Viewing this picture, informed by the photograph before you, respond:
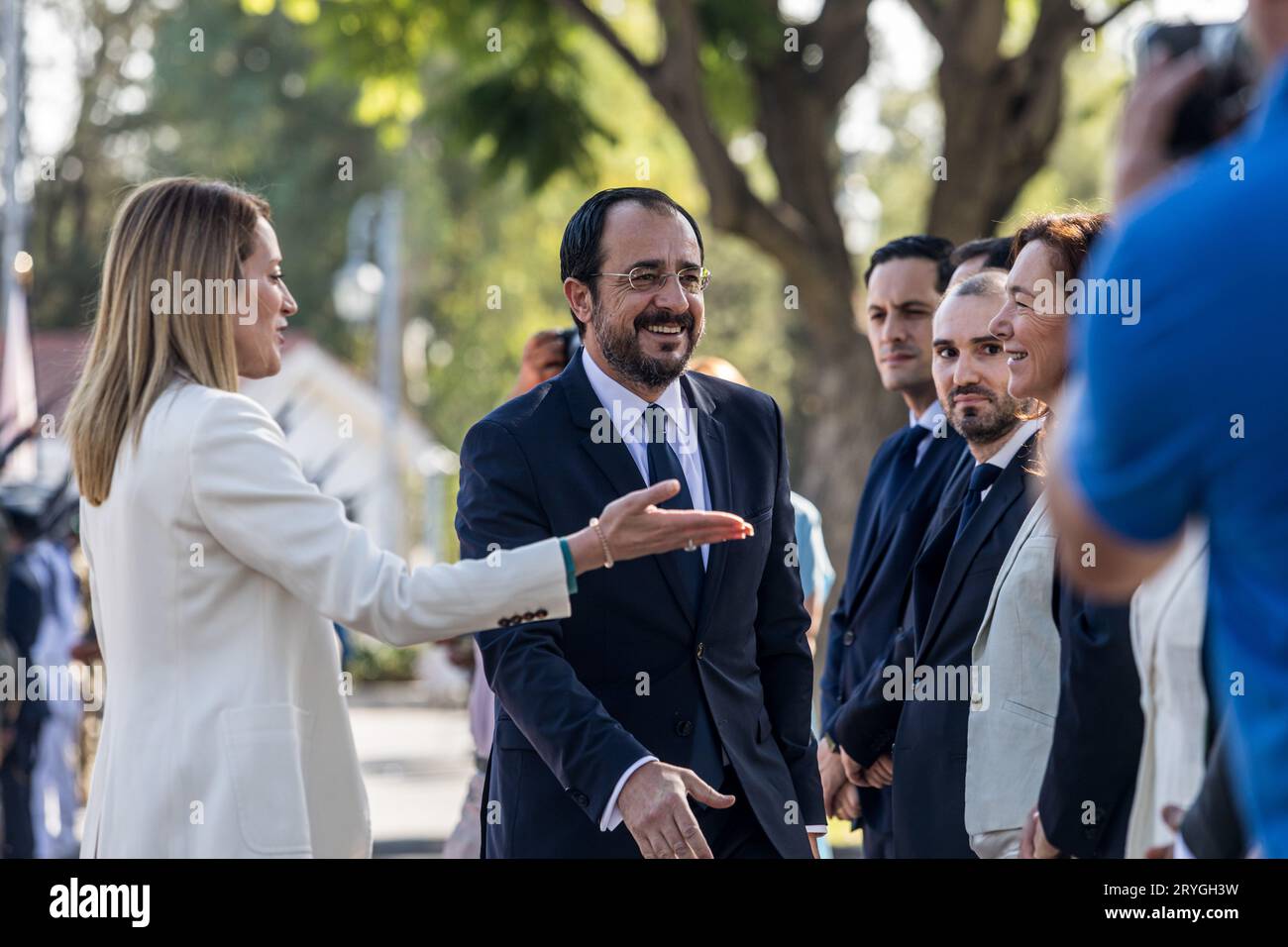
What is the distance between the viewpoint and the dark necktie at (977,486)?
4762 millimetres

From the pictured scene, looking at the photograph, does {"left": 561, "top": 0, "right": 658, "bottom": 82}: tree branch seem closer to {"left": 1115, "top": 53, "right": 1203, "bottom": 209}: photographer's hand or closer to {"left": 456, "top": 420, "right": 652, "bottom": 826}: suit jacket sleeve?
{"left": 456, "top": 420, "right": 652, "bottom": 826}: suit jacket sleeve

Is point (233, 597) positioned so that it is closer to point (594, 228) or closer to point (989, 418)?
point (594, 228)

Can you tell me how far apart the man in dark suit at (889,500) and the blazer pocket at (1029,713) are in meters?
1.04

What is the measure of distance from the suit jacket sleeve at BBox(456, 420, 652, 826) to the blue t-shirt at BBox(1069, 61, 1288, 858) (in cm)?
195

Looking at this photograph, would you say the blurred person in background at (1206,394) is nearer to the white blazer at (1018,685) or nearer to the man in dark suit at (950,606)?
the white blazer at (1018,685)

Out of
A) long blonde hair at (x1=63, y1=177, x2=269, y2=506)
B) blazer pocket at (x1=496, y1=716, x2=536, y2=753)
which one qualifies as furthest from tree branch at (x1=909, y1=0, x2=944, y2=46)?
long blonde hair at (x1=63, y1=177, x2=269, y2=506)

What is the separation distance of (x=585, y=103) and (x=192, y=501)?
10499 millimetres

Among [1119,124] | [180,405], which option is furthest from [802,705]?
[1119,124]

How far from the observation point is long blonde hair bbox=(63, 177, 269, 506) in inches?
138

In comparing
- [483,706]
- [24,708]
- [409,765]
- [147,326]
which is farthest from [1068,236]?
[409,765]

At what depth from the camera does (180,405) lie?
346cm

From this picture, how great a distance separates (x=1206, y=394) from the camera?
5.95 ft

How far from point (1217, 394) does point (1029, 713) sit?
2.57m

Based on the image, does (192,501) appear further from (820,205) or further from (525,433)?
(820,205)
